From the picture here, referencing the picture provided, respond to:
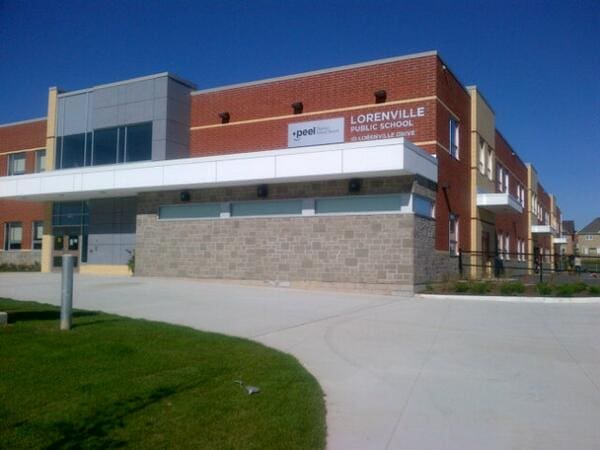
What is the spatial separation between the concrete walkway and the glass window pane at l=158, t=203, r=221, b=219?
4.83m

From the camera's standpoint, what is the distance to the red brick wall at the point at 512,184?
31344mm

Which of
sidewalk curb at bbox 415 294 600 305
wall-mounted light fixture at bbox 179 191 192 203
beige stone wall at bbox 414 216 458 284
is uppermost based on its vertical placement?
wall-mounted light fixture at bbox 179 191 192 203

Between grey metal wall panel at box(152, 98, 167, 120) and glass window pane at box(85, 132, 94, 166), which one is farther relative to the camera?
glass window pane at box(85, 132, 94, 166)

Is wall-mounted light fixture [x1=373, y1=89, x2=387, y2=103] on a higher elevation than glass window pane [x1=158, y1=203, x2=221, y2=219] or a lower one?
higher

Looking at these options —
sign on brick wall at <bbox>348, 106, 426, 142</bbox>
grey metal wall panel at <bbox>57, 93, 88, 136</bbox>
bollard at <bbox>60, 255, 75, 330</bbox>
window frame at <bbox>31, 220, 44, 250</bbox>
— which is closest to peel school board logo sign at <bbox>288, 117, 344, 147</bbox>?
sign on brick wall at <bbox>348, 106, 426, 142</bbox>

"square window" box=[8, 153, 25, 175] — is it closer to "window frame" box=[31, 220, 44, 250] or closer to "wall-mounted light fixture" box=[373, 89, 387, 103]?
"window frame" box=[31, 220, 44, 250]

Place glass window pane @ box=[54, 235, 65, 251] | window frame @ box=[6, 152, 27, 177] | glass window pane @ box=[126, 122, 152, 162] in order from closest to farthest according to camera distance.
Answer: glass window pane @ box=[126, 122, 152, 162]
glass window pane @ box=[54, 235, 65, 251]
window frame @ box=[6, 152, 27, 177]

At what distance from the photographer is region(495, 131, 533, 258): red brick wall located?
31.3 m

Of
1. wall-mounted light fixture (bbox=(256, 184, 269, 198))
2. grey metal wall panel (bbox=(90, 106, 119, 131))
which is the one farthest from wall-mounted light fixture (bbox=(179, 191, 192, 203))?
grey metal wall panel (bbox=(90, 106, 119, 131))

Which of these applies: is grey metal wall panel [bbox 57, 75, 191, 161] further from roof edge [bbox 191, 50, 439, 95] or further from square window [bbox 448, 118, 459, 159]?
square window [bbox 448, 118, 459, 159]

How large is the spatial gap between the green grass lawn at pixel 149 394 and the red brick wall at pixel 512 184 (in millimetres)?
25416

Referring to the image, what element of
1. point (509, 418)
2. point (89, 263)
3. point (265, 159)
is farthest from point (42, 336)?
point (89, 263)

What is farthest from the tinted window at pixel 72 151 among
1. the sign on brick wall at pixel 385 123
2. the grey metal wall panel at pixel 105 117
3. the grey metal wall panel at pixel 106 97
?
the sign on brick wall at pixel 385 123

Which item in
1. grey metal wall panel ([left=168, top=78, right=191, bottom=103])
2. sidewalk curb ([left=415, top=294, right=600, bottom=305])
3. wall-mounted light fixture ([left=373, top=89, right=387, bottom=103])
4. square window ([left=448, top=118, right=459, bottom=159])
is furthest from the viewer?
grey metal wall panel ([left=168, top=78, right=191, bottom=103])
